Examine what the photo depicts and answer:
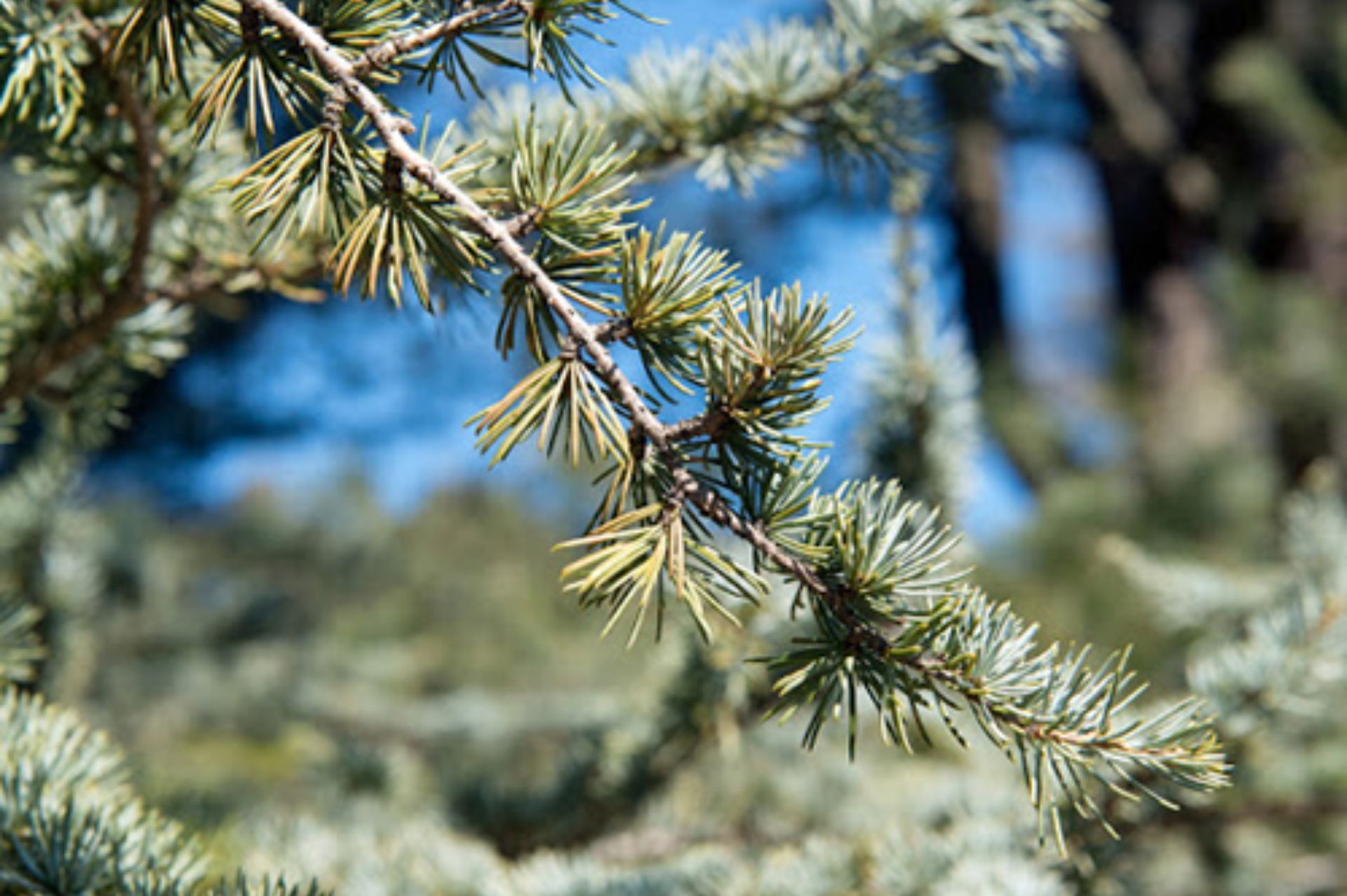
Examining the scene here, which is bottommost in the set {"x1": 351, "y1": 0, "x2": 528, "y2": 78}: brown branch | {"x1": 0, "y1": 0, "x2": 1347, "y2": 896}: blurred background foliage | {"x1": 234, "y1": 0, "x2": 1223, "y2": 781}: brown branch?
{"x1": 0, "y1": 0, "x2": 1347, "y2": 896}: blurred background foliage

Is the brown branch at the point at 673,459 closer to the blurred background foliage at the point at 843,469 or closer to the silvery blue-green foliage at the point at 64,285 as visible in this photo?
the blurred background foliage at the point at 843,469

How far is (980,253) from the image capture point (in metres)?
2.13

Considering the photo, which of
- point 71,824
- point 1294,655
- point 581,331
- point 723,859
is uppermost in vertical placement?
point 581,331

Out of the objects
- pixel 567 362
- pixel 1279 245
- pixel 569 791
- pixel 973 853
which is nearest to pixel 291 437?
pixel 569 791

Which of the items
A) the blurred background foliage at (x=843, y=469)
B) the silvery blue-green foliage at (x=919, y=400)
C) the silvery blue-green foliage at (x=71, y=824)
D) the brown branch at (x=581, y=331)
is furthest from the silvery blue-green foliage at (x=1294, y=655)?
the silvery blue-green foliage at (x=71, y=824)

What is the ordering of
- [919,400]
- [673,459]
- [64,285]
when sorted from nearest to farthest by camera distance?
[673,459]
[64,285]
[919,400]

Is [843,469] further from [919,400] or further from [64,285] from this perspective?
[64,285]

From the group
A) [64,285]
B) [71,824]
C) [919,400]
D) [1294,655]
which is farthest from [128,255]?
[1294,655]

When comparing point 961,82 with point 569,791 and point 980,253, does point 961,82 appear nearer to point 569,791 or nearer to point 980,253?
point 569,791

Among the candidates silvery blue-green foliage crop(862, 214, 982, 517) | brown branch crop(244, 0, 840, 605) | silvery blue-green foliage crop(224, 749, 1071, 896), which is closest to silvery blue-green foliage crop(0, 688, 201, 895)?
silvery blue-green foliage crop(224, 749, 1071, 896)

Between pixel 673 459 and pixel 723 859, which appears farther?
pixel 723 859

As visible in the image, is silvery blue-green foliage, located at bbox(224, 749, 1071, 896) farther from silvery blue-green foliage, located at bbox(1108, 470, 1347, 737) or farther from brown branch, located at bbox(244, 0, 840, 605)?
brown branch, located at bbox(244, 0, 840, 605)

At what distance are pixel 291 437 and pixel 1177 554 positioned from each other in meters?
1.14

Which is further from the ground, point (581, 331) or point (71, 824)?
point (581, 331)
